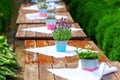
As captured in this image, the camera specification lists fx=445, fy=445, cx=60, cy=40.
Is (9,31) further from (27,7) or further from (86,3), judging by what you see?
(86,3)

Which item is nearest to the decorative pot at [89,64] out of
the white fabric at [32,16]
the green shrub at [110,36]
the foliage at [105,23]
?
the green shrub at [110,36]

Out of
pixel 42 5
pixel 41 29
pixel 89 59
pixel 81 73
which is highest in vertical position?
pixel 89 59

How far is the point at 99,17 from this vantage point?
324 inches

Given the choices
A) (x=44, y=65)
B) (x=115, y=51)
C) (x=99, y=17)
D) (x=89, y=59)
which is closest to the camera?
(x=89, y=59)

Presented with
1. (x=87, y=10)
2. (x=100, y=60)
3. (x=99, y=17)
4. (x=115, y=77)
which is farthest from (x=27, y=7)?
(x=115, y=77)

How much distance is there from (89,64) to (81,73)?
101 millimetres

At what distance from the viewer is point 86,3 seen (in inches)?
395

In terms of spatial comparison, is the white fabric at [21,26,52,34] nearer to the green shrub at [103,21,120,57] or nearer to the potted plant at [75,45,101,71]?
the green shrub at [103,21,120,57]

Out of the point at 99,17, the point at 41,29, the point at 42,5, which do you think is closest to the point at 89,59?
the point at 41,29

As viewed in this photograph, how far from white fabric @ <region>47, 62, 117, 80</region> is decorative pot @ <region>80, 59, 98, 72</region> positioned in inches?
1.4

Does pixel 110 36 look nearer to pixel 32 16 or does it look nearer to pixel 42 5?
pixel 42 5

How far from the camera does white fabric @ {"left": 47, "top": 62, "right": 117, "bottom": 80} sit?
11.9 ft

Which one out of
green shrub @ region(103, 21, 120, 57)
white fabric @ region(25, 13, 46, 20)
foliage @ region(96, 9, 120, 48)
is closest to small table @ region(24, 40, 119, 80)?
green shrub @ region(103, 21, 120, 57)

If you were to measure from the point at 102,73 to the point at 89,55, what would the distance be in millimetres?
189
